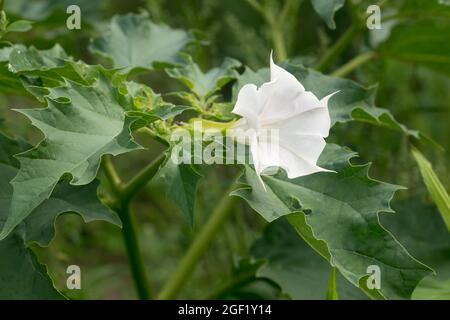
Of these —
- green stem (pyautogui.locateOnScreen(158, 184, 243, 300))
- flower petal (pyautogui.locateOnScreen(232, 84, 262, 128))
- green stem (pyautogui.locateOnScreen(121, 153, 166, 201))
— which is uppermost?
flower petal (pyautogui.locateOnScreen(232, 84, 262, 128))

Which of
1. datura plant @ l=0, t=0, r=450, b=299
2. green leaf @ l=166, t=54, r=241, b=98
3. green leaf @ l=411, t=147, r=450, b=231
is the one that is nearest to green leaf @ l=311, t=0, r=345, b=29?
datura plant @ l=0, t=0, r=450, b=299

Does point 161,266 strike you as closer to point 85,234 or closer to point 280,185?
point 85,234

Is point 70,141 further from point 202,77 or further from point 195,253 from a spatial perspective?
point 195,253

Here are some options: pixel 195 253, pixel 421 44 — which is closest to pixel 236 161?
pixel 195 253

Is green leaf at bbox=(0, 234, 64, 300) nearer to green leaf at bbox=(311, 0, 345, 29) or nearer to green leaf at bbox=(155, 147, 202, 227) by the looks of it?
green leaf at bbox=(155, 147, 202, 227)

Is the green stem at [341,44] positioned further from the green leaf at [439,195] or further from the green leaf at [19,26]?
the green leaf at [19,26]

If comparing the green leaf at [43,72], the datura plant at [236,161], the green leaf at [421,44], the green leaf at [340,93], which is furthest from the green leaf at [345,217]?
the green leaf at [421,44]
